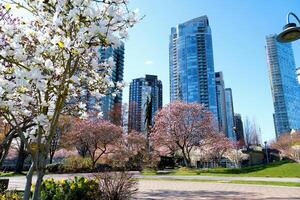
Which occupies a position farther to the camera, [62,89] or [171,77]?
[171,77]

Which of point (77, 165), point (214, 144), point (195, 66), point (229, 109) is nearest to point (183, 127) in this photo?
point (214, 144)

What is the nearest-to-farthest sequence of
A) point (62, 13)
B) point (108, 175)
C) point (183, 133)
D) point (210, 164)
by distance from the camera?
point (62, 13) < point (108, 175) < point (183, 133) < point (210, 164)

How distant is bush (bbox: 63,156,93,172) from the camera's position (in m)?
33.3

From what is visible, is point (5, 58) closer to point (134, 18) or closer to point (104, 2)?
point (104, 2)

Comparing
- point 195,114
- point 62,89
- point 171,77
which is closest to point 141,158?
point 195,114

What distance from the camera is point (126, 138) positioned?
134 ft

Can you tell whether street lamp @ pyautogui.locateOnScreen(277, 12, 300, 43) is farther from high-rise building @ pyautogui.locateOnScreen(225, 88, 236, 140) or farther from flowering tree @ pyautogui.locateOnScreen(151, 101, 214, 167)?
high-rise building @ pyautogui.locateOnScreen(225, 88, 236, 140)

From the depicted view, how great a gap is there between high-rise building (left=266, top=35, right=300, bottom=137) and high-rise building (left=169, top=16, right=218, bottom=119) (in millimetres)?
33569

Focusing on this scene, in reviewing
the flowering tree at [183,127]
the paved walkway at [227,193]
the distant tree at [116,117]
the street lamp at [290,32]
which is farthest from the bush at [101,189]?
the distant tree at [116,117]

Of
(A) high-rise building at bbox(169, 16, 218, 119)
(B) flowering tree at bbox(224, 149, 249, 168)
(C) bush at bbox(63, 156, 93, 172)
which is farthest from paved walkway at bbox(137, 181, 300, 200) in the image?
(A) high-rise building at bbox(169, 16, 218, 119)

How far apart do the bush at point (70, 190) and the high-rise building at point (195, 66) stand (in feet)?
433

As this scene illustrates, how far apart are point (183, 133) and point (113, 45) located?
3235 centimetres

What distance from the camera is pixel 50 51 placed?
4824mm

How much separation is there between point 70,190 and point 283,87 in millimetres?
167075
